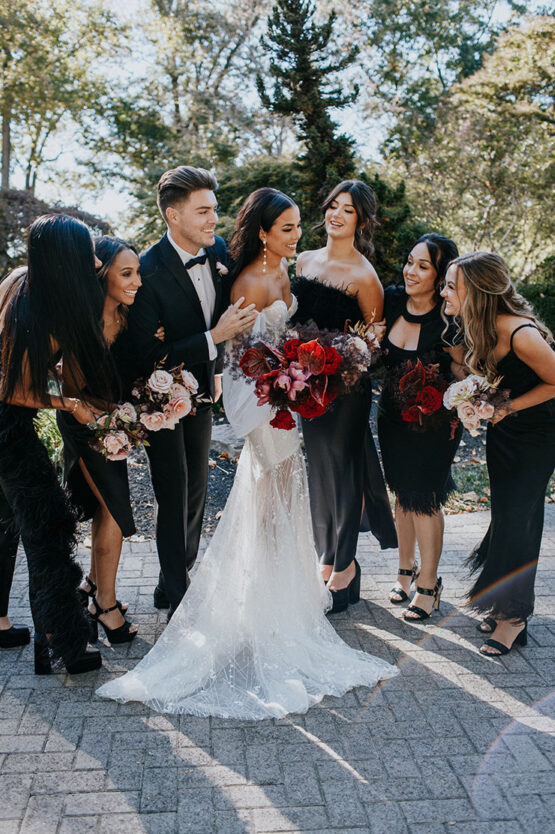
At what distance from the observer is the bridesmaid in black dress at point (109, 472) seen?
3.46 metres

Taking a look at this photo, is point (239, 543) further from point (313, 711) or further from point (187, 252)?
point (187, 252)

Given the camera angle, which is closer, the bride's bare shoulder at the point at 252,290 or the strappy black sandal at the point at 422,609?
the bride's bare shoulder at the point at 252,290

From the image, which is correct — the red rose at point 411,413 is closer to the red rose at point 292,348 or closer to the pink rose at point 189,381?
the red rose at point 292,348

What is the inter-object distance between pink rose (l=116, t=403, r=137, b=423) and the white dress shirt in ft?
1.67

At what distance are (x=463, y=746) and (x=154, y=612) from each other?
196 cm

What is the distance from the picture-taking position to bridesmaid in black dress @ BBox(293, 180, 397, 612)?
4.02 m

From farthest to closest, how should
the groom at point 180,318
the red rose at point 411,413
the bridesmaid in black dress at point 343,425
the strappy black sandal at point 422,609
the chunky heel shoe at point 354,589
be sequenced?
the chunky heel shoe at point 354,589 → the strappy black sandal at point 422,609 → the bridesmaid in black dress at point 343,425 → the red rose at point 411,413 → the groom at point 180,318

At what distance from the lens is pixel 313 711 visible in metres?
3.31

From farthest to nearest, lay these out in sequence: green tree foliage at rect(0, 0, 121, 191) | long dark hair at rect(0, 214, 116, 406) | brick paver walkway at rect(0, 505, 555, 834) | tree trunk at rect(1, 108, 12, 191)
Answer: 1. tree trunk at rect(1, 108, 12, 191)
2. green tree foliage at rect(0, 0, 121, 191)
3. long dark hair at rect(0, 214, 116, 406)
4. brick paver walkway at rect(0, 505, 555, 834)

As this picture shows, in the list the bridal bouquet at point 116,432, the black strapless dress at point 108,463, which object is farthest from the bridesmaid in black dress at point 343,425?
the bridal bouquet at point 116,432

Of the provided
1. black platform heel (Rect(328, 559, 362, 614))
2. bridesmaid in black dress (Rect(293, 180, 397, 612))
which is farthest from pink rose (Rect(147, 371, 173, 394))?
black platform heel (Rect(328, 559, 362, 614))

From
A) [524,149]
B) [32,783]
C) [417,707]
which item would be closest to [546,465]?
[417,707]

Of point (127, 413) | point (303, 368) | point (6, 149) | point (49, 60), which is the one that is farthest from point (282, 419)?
point (6, 149)

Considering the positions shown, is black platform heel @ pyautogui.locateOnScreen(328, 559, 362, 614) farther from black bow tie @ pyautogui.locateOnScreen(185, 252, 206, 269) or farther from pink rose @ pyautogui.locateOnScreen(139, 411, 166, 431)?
black bow tie @ pyautogui.locateOnScreen(185, 252, 206, 269)
